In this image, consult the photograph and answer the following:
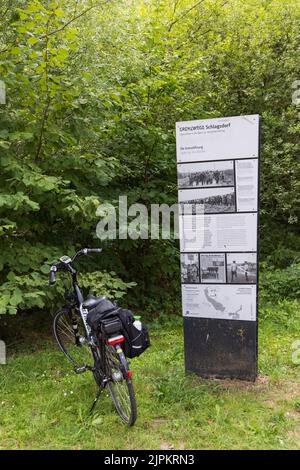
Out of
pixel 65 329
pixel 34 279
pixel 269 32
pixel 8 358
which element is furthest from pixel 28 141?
pixel 269 32

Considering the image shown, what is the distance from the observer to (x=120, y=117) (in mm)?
5172

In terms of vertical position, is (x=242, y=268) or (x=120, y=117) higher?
(x=120, y=117)

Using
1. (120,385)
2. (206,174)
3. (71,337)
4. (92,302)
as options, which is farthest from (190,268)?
(71,337)

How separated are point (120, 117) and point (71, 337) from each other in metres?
2.67

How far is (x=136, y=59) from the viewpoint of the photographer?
5418 mm

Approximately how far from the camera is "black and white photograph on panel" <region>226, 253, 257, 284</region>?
3.76 metres

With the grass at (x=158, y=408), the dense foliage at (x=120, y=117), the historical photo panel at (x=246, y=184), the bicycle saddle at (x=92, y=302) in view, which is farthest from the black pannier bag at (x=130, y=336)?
the historical photo panel at (x=246, y=184)

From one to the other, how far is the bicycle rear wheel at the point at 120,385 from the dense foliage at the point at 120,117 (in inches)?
39.8

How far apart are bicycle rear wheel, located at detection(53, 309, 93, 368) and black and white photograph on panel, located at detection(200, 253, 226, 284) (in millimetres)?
1249

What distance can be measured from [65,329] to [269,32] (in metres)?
6.94

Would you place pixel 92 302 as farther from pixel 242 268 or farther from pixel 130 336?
pixel 242 268

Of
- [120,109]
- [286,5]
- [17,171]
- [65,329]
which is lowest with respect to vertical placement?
[65,329]

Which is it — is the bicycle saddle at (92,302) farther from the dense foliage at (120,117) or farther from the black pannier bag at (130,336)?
the dense foliage at (120,117)

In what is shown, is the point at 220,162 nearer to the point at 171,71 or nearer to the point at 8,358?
the point at 171,71
